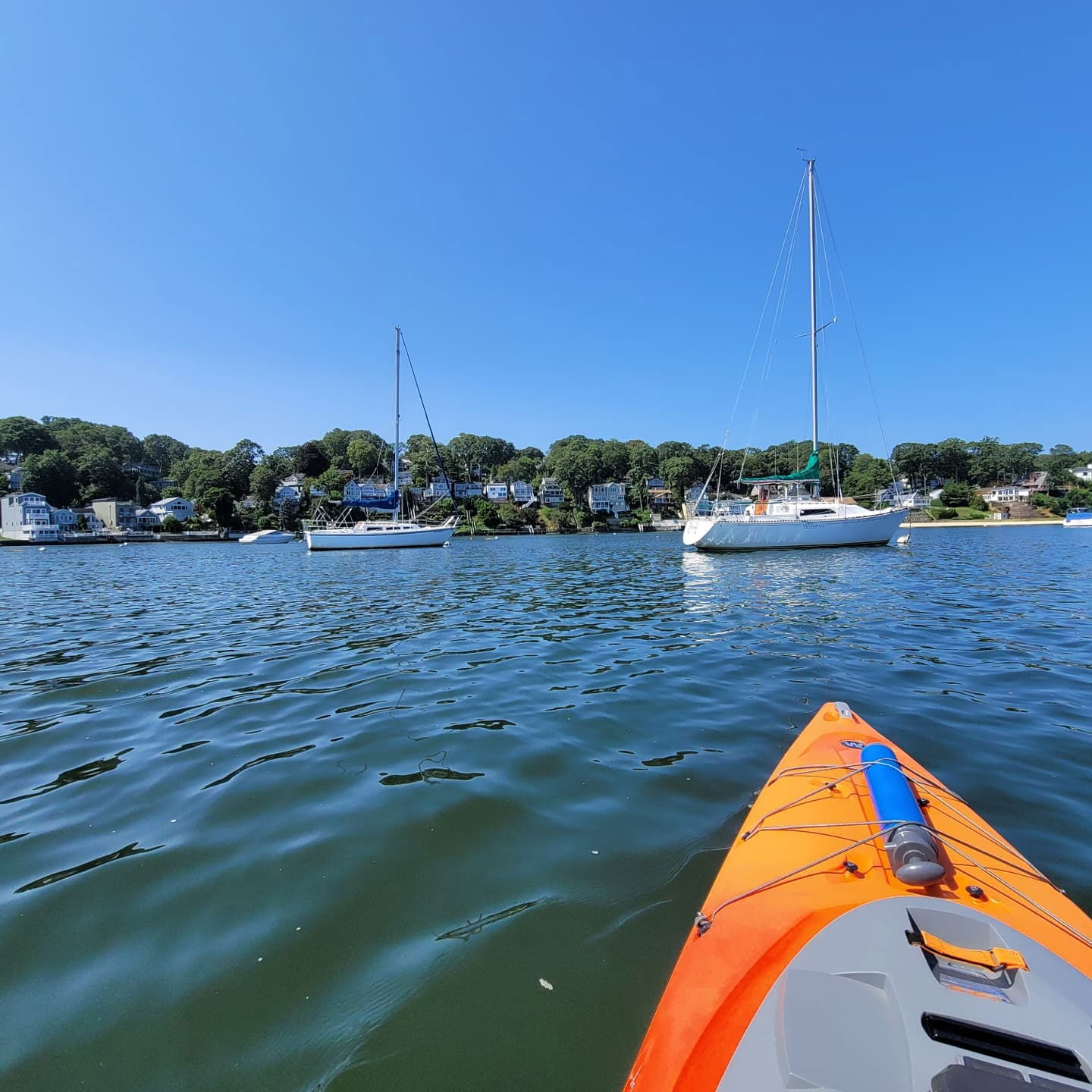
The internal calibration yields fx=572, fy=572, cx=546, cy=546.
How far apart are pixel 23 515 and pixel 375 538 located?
63.5 metres

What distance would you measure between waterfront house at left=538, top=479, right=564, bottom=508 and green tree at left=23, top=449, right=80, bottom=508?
7278cm

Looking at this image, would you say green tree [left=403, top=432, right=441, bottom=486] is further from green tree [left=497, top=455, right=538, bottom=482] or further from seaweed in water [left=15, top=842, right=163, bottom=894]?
seaweed in water [left=15, top=842, right=163, bottom=894]

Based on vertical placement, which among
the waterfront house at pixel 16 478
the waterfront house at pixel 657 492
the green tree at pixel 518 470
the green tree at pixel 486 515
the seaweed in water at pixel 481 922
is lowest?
the seaweed in water at pixel 481 922

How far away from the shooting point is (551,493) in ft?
346

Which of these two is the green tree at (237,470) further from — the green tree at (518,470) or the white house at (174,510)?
the green tree at (518,470)

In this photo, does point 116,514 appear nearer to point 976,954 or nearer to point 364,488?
point 364,488

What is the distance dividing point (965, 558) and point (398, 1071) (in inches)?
1013

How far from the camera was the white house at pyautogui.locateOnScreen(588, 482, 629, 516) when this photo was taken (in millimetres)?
99312

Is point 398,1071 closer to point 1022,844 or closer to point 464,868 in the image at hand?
point 464,868

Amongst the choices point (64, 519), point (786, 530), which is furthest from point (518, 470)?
point (786, 530)

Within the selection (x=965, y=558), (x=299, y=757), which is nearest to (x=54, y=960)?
(x=299, y=757)

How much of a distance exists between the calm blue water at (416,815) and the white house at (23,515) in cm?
8177

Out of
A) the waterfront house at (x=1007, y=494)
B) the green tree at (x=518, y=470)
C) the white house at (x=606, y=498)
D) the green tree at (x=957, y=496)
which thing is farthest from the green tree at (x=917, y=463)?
the green tree at (x=518, y=470)

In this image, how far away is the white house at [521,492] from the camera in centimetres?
10681
